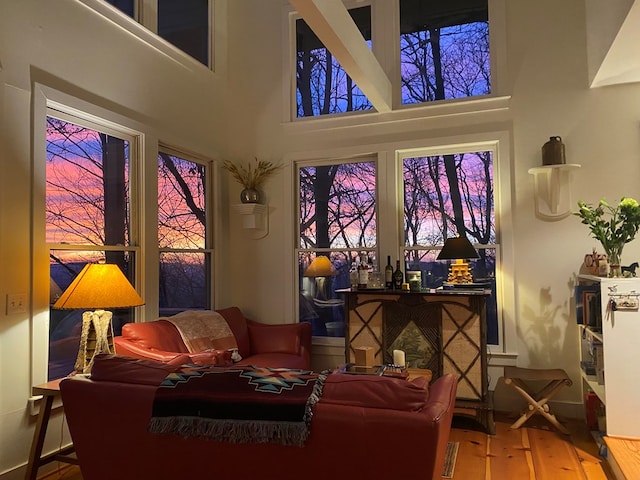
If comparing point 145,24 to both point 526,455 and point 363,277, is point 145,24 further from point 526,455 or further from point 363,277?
point 526,455

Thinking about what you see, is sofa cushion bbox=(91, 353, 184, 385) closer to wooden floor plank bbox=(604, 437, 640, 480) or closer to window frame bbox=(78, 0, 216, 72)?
wooden floor plank bbox=(604, 437, 640, 480)

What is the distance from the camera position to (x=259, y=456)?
1982mm

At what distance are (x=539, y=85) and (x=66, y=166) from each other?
3.92 metres

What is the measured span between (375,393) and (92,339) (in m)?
2.07

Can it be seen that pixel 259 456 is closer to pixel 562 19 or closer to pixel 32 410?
pixel 32 410

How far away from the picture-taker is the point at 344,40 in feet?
10.7

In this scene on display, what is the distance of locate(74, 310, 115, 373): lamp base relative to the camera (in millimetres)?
3079

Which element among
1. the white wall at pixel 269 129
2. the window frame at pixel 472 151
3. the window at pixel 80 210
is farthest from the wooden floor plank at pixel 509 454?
the window at pixel 80 210

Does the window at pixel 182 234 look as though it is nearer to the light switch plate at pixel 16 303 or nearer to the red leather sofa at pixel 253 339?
the red leather sofa at pixel 253 339

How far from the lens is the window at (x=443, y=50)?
460cm

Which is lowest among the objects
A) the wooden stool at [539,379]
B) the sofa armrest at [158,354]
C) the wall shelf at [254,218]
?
the wooden stool at [539,379]

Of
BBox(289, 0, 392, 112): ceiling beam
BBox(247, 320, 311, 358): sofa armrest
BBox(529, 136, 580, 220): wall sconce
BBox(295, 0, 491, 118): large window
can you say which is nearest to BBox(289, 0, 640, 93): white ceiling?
BBox(289, 0, 392, 112): ceiling beam

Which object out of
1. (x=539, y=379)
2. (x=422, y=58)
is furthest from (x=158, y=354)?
(x=422, y=58)

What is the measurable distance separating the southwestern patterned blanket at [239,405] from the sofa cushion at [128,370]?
0.09 meters
